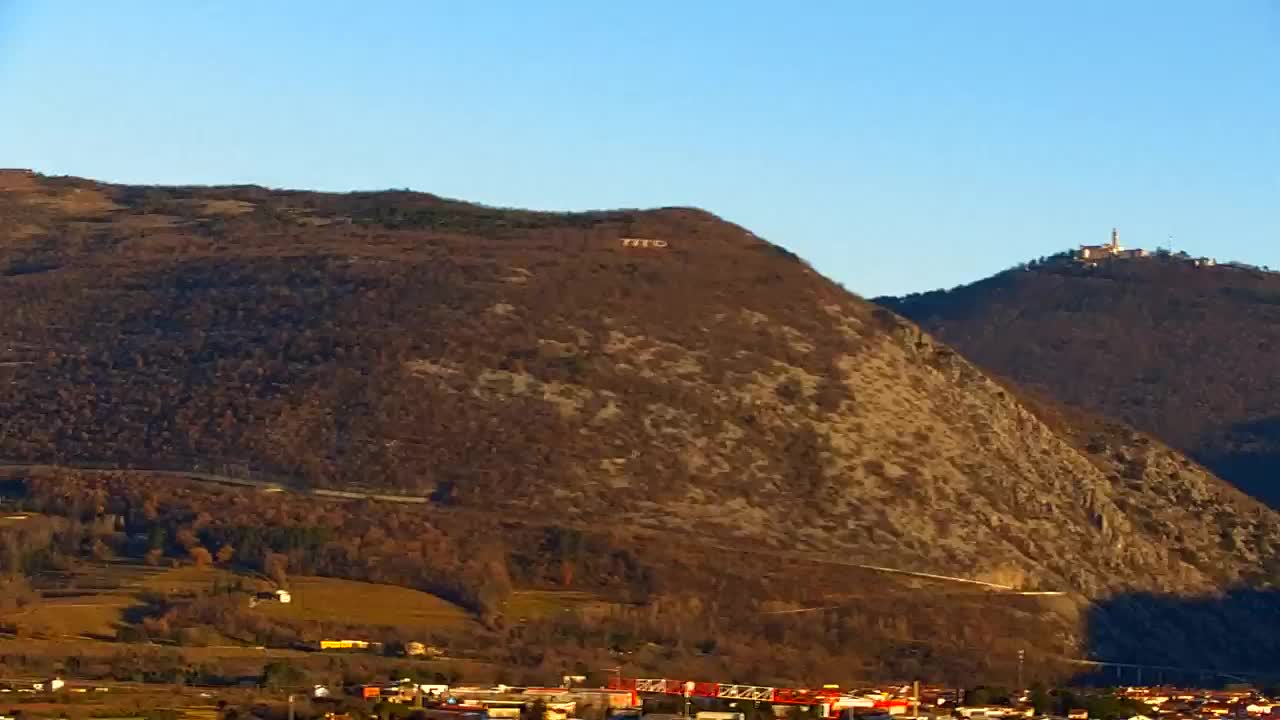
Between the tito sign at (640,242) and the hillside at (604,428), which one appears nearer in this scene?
the hillside at (604,428)

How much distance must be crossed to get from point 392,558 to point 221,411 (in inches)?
937

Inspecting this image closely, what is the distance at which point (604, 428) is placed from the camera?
6506 inches

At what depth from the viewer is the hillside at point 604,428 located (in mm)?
149250

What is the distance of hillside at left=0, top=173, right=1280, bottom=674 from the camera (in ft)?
490

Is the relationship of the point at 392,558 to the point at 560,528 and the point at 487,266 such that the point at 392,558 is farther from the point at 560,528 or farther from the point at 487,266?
the point at 487,266

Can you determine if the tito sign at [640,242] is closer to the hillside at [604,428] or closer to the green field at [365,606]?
the hillside at [604,428]

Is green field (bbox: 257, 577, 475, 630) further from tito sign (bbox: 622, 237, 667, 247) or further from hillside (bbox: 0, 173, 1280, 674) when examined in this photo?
tito sign (bbox: 622, 237, 667, 247)

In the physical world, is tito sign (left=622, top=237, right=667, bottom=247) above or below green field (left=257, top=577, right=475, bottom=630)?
above

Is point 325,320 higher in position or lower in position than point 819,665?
higher

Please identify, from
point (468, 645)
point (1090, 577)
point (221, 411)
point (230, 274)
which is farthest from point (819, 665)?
point (230, 274)

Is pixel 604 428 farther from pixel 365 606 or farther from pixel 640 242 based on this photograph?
pixel 365 606

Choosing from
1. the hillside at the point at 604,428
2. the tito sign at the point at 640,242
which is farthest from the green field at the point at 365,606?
the tito sign at the point at 640,242

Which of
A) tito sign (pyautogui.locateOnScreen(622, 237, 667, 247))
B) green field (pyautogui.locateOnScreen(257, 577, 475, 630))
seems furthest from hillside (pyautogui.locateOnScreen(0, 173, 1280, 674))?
green field (pyautogui.locateOnScreen(257, 577, 475, 630))

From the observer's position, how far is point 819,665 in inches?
5443
